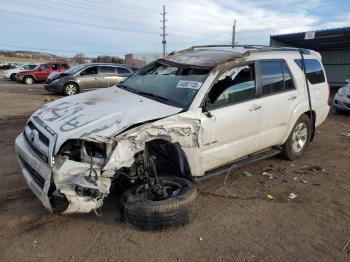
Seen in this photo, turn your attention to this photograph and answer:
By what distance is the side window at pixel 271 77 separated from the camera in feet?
17.2

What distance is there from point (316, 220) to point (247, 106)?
1688 millimetres

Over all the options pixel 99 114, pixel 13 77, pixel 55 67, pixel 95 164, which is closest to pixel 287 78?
pixel 99 114

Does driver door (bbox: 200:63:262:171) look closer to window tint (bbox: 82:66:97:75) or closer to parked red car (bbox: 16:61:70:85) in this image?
window tint (bbox: 82:66:97:75)

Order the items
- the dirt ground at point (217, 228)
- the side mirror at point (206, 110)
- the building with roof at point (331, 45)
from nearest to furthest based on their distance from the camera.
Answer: the dirt ground at point (217, 228), the side mirror at point (206, 110), the building with roof at point (331, 45)

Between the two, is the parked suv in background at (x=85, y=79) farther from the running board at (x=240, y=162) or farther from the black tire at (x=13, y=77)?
the black tire at (x=13, y=77)

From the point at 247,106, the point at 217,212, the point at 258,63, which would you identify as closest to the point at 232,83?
the point at 247,106

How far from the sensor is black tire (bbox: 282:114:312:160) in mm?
6035

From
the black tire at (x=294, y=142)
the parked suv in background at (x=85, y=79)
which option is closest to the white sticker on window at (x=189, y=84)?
the black tire at (x=294, y=142)

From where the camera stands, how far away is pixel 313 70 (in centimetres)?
640

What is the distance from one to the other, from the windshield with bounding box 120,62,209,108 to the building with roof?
57.5 ft

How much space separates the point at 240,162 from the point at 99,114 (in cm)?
217

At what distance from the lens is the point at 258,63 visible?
17.0 feet

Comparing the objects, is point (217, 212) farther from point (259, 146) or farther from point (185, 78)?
point (185, 78)

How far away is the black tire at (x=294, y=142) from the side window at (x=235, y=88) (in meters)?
1.47
